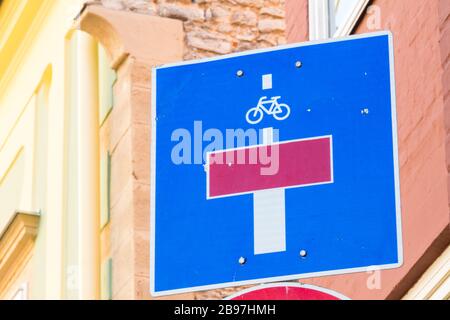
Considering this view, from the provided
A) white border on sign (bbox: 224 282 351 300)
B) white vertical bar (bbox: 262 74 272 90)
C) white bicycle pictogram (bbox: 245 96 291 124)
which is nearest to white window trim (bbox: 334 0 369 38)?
white vertical bar (bbox: 262 74 272 90)

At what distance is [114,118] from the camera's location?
12070 millimetres

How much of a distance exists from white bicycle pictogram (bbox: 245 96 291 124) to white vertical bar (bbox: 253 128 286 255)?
0.20 ft

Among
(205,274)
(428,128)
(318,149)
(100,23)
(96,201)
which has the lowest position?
(205,274)

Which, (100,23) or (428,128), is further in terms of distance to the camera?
(100,23)

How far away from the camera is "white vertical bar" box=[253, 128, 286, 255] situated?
5.23 m

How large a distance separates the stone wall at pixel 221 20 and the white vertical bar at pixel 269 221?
22.6 feet

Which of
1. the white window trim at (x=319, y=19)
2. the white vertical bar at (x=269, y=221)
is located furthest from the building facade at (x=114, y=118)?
the white vertical bar at (x=269, y=221)

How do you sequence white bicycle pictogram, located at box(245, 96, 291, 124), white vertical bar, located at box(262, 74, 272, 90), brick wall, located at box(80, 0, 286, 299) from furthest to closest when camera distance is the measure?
1. brick wall, located at box(80, 0, 286, 299)
2. white vertical bar, located at box(262, 74, 272, 90)
3. white bicycle pictogram, located at box(245, 96, 291, 124)

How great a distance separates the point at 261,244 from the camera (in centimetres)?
525

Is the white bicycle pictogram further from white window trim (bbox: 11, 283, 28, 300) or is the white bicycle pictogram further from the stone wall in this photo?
white window trim (bbox: 11, 283, 28, 300)

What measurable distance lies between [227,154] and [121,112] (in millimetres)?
6541

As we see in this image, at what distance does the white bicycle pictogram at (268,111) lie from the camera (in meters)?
5.40

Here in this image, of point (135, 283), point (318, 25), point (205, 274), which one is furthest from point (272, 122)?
point (135, 283)

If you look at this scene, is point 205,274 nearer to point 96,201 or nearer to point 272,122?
point 272,122
